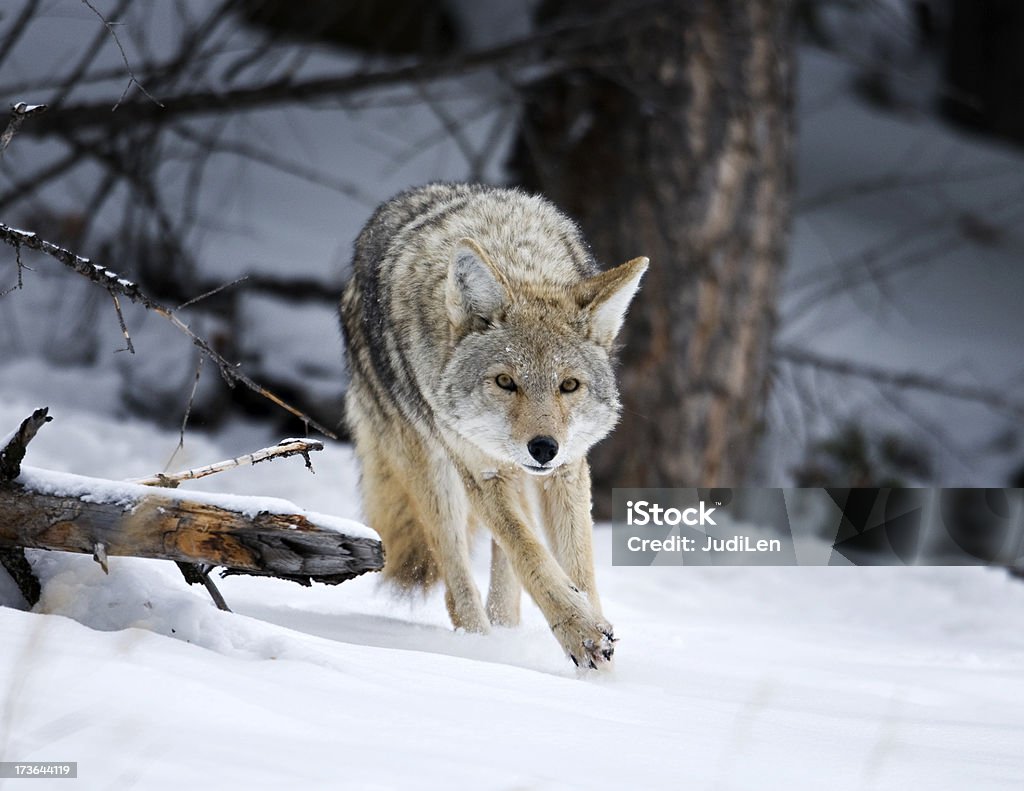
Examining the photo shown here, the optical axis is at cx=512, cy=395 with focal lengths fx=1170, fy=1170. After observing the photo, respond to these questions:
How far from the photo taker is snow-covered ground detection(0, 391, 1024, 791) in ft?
Result: 6.93

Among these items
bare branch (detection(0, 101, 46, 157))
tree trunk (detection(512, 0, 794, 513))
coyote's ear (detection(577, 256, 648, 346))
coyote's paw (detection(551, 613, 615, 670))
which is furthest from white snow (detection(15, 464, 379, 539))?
tree trunk (detection(512, 0, 794, 513))

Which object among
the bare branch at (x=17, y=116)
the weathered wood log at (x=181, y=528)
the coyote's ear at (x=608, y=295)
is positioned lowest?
the weathered wood log at (x=181, y=528)

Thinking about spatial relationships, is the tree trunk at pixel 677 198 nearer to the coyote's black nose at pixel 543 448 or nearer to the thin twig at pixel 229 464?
the coyote's black nose at pixel 543 448

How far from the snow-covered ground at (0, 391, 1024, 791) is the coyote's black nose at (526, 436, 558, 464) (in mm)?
706

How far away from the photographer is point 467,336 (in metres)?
4.51

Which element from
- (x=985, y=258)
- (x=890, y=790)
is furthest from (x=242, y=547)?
(x=985, y=258)

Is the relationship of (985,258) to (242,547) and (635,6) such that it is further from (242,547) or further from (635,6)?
(242,547)

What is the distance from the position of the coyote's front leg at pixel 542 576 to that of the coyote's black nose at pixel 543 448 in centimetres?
35

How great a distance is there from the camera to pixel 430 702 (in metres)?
Answer: 2.64

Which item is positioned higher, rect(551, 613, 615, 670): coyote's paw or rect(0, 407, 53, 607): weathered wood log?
rect(0, 407, 53, 607): weathered wood log

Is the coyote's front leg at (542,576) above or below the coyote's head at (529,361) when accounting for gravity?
below

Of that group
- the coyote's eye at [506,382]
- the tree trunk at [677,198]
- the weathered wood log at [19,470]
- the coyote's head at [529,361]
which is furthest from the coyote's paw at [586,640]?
the tree trunk at [677,198]

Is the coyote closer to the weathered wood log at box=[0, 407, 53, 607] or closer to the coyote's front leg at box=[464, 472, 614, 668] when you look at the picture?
the coyote's front leg at box=[464, 472, 614, 668]

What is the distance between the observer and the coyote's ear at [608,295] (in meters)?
4.40
